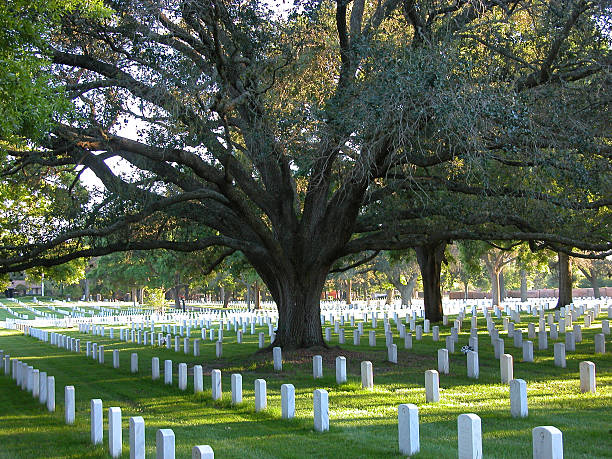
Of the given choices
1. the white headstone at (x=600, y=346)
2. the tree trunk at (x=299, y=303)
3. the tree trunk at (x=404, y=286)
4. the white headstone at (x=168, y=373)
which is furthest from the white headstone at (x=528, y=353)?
the tree trunk at (x=404, y=286)

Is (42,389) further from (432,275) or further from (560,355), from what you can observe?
(432,275)

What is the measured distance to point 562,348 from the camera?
45.7 feet

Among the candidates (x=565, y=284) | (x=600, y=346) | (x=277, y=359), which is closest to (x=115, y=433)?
(x=277, y=359)

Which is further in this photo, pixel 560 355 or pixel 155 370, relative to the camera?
pixel 155 370

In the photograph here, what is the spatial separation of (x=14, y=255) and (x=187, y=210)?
13.3ft

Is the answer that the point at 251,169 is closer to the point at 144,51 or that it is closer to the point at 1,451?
the point at 144,51

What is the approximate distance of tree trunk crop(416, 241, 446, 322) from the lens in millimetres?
27703

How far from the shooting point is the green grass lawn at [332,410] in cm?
→ 787

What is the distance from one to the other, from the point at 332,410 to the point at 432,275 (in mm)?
18672

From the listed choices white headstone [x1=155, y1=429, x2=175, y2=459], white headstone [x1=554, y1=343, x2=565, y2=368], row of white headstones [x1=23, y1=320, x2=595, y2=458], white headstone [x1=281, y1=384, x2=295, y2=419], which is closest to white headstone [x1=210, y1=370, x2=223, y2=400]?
row of white headstones [x1=23, y1=320, x2=595, y2=458]

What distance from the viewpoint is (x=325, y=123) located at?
1266cm

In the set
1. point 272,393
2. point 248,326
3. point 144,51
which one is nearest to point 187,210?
point 144,51

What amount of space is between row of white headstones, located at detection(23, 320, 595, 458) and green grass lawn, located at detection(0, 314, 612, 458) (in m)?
0.18

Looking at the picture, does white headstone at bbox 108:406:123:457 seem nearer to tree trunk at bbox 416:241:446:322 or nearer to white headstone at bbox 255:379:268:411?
white headstone at bbox 255:379:268:411
